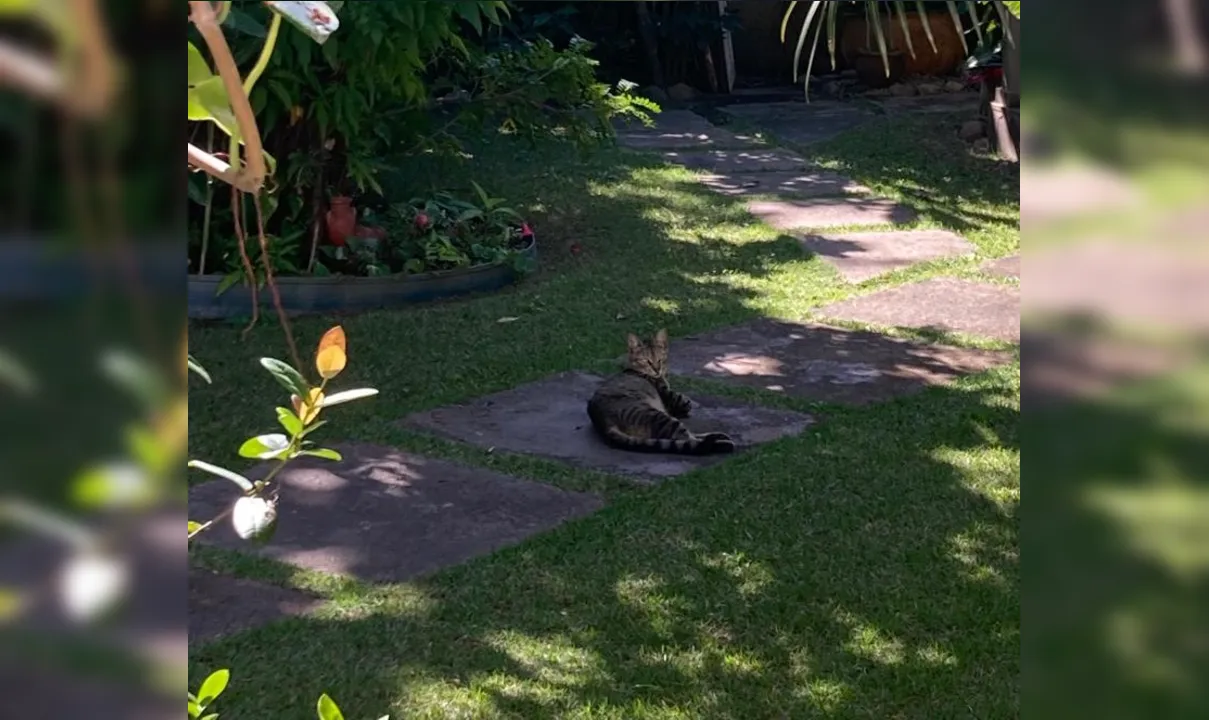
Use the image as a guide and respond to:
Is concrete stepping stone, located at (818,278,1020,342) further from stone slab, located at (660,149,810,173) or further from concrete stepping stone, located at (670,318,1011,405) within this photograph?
stone slab, located at (660,149,810,173)

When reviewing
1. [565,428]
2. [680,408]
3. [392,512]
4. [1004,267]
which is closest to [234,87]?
[392,512]

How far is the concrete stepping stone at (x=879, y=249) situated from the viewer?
271 inches

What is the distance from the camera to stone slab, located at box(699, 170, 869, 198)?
8.72 meters

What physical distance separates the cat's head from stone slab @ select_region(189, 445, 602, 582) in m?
0.85

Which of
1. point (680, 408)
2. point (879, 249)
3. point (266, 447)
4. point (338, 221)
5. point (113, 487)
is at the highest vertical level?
point (113, 487)

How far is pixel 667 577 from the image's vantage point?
3.38 metres

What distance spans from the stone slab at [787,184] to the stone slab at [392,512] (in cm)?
506

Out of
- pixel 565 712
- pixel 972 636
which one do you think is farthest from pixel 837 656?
pixel 565 712

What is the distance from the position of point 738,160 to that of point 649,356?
17.6 ft

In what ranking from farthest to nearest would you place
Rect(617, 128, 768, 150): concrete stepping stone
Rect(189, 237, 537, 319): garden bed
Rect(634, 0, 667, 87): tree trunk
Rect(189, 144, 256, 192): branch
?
1. Rect(634, 0, 667, 87): tree trunk
2. Rect(617, 128, 768, 150): concrete stepping stone
3. Rect(189, 237, 537, 319): garden bed
4. Rect(189, 144, 256, 192): branch

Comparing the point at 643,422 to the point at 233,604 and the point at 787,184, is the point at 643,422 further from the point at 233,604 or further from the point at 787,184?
the point at 787,184

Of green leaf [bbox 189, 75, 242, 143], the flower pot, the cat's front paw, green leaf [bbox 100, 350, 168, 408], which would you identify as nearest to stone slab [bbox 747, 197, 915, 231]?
the cat's front paw

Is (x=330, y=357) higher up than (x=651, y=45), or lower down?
lower down

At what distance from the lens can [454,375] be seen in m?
5.08
